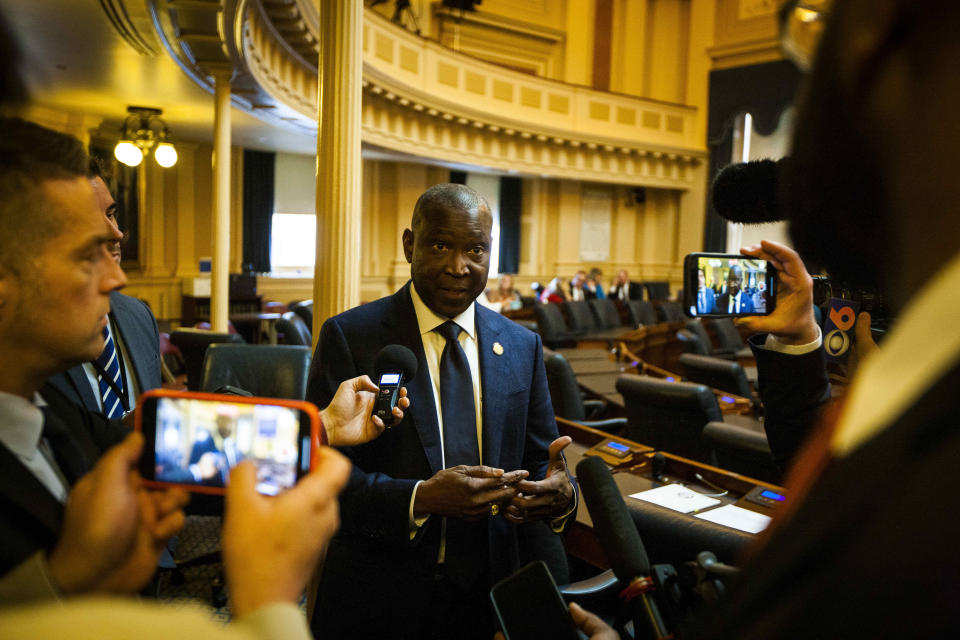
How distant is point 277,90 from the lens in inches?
274

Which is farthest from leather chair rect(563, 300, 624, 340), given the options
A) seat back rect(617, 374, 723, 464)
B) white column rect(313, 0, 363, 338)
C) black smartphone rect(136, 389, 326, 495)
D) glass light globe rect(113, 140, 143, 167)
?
black smartphone rect(136, 389, 326, 495)

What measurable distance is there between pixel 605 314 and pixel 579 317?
76 centimetres

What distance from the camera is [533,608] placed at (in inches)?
44.2

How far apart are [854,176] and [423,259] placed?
1.24 meters

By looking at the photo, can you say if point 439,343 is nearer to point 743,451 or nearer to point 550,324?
point 743,451

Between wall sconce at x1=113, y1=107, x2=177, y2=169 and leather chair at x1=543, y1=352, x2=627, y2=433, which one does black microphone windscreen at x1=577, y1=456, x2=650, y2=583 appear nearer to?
leather chair at x1=543, y1=352, x2=627, y2=433

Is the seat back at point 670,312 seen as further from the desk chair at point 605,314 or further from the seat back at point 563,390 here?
the seat back at point 563,390

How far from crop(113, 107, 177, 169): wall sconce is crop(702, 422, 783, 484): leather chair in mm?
6420

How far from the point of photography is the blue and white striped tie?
6.13ft

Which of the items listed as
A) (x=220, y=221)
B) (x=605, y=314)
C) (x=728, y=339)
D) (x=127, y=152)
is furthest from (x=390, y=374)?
(x=605, y=314)

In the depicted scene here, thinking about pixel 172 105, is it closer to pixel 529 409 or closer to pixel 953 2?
pixel 529 409

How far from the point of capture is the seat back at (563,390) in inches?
172

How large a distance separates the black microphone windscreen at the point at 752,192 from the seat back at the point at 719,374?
3839 millimetres

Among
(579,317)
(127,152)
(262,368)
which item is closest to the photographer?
(262,368)
